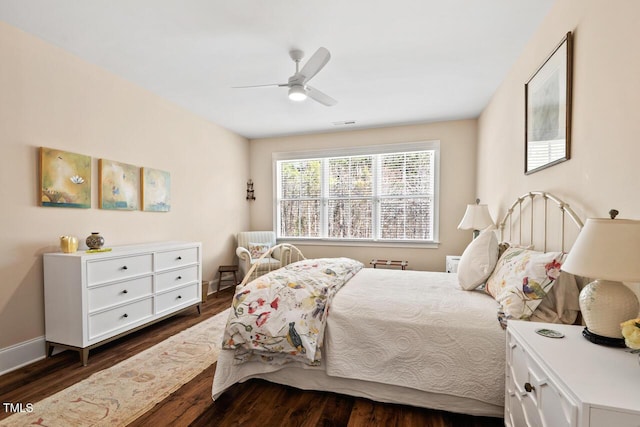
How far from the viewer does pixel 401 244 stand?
15.6 feet

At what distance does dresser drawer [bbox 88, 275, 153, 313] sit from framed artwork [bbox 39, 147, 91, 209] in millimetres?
828

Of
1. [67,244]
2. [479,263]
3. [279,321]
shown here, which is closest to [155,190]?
[67,244]

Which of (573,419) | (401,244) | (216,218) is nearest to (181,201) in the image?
(216,218)

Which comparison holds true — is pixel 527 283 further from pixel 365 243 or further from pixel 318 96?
pixel 365 243

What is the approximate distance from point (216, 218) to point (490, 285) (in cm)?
383

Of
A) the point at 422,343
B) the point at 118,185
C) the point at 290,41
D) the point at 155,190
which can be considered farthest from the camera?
the point at 155,190

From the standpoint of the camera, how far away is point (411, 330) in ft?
5.83

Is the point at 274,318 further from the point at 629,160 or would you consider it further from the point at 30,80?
the point at 30,80

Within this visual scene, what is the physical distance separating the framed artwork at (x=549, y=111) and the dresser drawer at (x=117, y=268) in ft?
11.1

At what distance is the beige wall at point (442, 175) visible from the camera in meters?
4.43

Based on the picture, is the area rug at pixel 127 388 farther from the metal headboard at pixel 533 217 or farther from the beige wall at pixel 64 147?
the metal headboard at pixel 533 217

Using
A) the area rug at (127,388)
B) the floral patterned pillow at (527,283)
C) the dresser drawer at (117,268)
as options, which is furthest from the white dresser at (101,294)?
the floral patterned pillow at (527,283)

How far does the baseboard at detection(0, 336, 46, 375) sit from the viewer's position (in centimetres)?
225

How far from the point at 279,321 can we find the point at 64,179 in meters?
2.31
